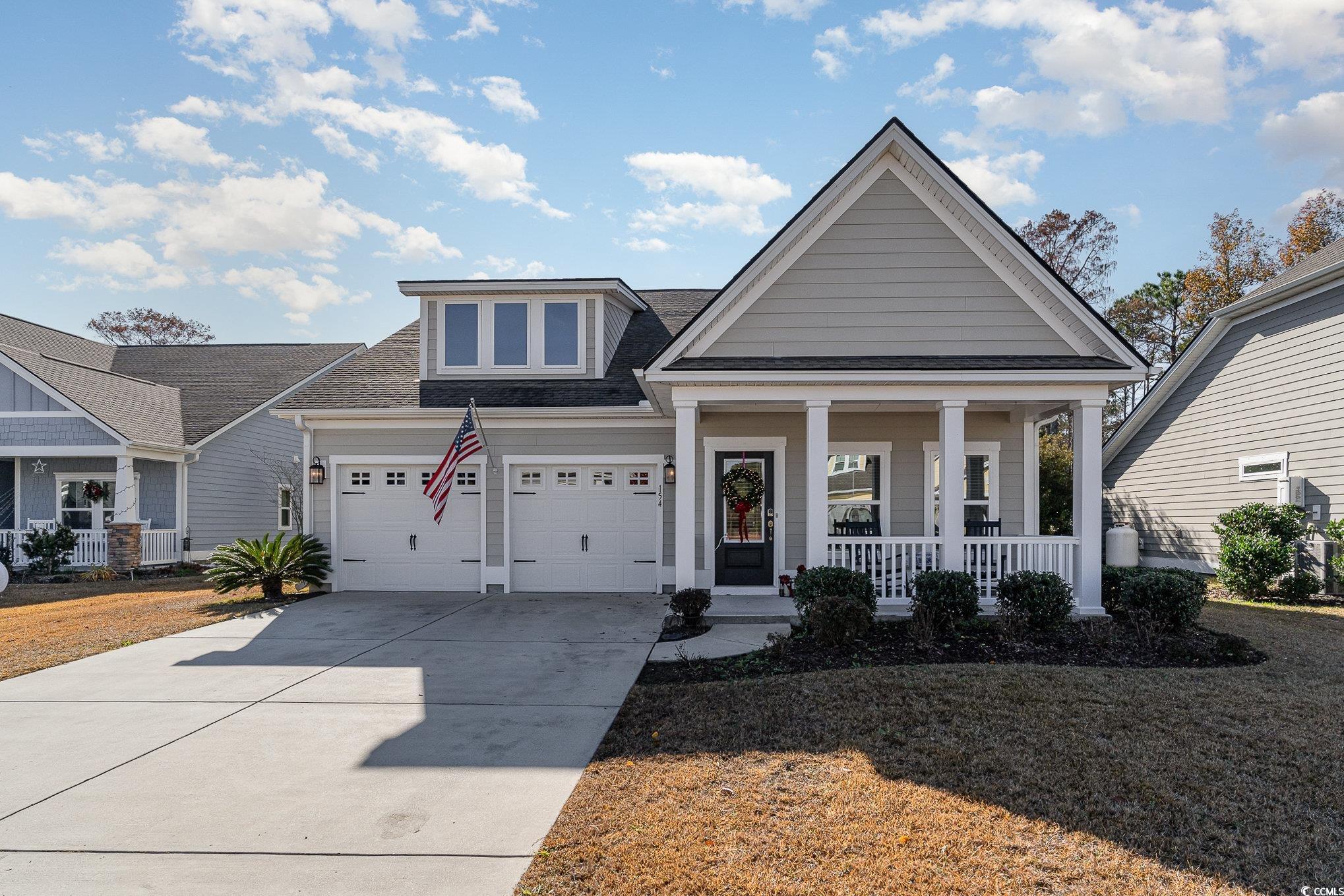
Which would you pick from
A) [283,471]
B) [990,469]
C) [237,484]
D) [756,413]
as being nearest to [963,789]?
[756,413]

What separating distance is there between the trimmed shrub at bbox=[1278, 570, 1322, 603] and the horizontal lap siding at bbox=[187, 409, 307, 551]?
64.2ft

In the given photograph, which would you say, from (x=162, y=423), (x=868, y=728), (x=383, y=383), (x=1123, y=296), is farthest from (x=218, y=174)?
(x=1123, y=296)

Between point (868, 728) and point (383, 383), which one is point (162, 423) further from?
point (868, 728)

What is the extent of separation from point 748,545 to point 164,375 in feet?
61.2

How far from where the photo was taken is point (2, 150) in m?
14.6

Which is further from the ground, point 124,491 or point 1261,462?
point 1261,462

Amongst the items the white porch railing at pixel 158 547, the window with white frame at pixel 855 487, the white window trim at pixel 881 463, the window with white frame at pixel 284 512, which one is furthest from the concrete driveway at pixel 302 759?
the window with white frame at pixel 284 512

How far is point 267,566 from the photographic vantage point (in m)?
11.9

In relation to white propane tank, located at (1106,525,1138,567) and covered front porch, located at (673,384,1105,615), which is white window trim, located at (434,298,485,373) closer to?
covered front porch, located at (673,384,1105,615)

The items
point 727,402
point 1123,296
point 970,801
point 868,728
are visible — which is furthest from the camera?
point 1123,296

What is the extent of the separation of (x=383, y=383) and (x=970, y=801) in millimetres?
12022

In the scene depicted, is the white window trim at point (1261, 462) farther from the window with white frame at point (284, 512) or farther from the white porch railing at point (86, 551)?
the white porch railing at point (86, 551)

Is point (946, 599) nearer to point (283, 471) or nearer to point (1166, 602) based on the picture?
point (1166, 602)

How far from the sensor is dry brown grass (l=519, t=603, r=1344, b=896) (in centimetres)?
350
